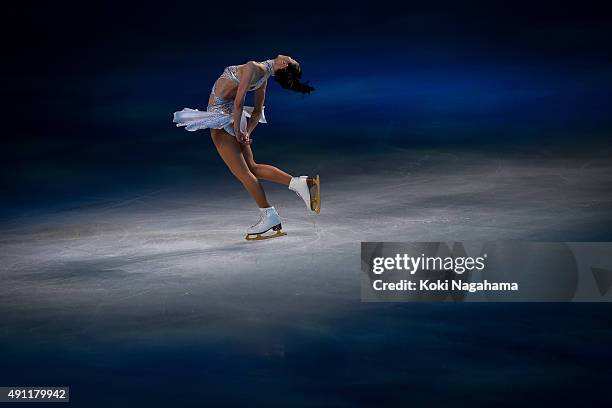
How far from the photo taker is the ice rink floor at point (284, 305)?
16.0 ft

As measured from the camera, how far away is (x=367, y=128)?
1219 cm

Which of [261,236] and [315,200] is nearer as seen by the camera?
[261,236]

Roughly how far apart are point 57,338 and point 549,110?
27.3 ft

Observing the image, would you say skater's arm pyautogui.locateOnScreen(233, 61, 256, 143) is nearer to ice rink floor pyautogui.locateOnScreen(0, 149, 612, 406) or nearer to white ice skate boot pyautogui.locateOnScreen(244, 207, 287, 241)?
white ice skate boot pyautogui.locateOnScreen(244, 207, 287, 241)

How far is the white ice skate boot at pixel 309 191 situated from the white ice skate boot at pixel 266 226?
253mm

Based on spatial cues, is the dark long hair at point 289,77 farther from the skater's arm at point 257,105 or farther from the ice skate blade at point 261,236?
the ice skate blade at point 261,236

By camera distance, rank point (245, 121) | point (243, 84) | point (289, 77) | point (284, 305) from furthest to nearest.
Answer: point (245, 121) → point (289, 77) → point (243, 84) → point (284, 305)

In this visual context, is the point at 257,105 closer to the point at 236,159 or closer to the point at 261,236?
the point at 236,159

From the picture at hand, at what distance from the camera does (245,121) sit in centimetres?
775

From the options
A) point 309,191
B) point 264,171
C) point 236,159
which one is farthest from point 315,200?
point 236,159

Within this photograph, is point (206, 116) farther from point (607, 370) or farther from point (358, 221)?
point (607, 370)

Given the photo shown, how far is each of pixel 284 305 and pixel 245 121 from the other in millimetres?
2131

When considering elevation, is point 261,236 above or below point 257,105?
below

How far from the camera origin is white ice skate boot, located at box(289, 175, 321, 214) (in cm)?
778
